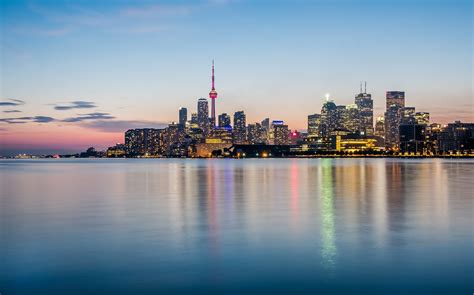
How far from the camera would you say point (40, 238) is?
22.9 m

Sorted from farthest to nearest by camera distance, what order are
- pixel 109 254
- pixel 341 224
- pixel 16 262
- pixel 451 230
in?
pixel 341 224
pixel 451 230
pixel 109 254
pixel 16 262

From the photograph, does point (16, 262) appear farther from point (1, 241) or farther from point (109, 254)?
point (1, 241)

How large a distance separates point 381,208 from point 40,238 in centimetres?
2089

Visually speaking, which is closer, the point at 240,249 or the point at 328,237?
the point at 240,249

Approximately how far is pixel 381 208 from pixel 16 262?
905 inches

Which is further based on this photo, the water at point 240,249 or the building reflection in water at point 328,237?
the building reflection in water at point 328,237

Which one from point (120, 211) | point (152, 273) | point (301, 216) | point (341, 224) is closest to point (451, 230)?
point (341, 224)

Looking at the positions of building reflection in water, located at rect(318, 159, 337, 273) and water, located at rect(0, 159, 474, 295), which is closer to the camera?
water, located at rect(0, 159, 474, 295)

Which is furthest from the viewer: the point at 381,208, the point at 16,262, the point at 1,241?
the point at 381,208

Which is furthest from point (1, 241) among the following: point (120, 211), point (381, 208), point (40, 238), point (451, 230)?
point (381, 208)

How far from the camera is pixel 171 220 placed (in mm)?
28594

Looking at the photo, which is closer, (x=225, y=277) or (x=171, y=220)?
(x=225, y=277)

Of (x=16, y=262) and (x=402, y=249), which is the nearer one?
(x=16, y=262)

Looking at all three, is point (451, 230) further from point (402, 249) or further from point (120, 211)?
point (120, 211)
